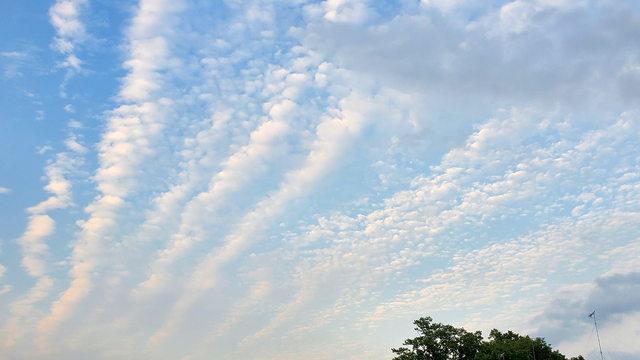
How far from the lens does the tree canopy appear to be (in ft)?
287

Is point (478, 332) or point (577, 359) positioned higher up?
point (478, 332)

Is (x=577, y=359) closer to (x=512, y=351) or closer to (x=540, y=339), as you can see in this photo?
(x=540, y=339)

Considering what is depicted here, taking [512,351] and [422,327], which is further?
[422,327]

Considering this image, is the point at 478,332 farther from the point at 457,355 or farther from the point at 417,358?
the point at 417,358

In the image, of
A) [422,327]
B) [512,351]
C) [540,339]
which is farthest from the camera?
[422,327]

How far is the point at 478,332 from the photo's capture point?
9631cm

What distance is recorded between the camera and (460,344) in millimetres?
94125

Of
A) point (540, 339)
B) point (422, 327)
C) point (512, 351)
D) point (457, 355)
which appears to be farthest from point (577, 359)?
point (422, 327)

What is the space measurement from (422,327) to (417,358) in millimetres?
6597

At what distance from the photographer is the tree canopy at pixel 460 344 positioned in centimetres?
8756

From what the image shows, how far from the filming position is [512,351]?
8506 cm

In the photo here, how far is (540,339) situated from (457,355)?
1577cm

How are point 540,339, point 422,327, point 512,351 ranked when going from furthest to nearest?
point 422,327 → point 540,339 → point 512,351

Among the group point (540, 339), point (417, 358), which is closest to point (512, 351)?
point (540, 339)
